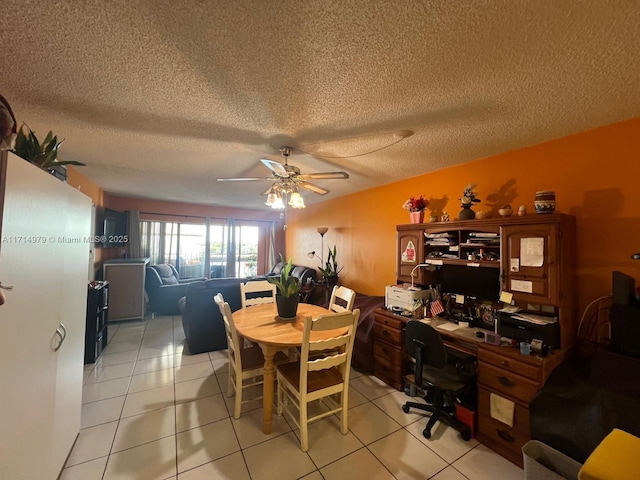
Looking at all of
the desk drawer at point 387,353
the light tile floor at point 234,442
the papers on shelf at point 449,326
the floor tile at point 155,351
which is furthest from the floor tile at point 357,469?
the floor tile at point 155,351

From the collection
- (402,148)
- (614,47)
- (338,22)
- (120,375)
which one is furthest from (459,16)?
(120,375)

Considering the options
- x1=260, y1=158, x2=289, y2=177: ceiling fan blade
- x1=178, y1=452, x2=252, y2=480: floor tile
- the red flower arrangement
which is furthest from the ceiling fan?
x1=178, y1=452, x2=252, y2=480: floor tile

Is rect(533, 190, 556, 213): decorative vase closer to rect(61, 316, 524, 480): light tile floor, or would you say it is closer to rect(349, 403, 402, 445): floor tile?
rect(61, 316, 524, 480): light tile floor

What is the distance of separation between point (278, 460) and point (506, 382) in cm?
170

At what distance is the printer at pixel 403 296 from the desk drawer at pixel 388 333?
0.26 meters

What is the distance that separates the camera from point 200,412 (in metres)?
2.18

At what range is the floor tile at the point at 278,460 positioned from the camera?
1.61m

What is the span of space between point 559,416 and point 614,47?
6.51 ft

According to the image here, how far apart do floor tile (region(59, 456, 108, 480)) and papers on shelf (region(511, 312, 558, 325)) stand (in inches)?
121

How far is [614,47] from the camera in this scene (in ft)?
3.77

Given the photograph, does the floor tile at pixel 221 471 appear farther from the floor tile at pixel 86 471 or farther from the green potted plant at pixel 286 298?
the green potted plant at pixel 286 298

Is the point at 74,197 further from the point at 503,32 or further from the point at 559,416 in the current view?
the point at 559,416

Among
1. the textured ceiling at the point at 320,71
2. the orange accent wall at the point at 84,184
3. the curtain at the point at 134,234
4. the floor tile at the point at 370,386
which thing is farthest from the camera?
the curtain at the point at 134,234

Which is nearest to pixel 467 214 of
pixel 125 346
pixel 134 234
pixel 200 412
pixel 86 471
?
pixel 200 412
